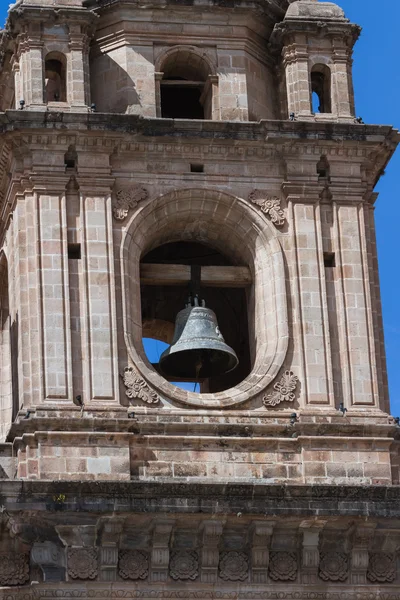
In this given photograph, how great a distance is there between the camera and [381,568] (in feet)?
160

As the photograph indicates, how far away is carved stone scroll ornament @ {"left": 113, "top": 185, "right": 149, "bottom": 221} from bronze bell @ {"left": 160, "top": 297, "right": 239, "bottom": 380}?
6.37 ft

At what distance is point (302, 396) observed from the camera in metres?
50.2

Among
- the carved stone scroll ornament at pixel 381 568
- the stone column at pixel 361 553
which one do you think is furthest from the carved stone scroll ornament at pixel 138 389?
the carved stone scroll ornament at pixel 381 568

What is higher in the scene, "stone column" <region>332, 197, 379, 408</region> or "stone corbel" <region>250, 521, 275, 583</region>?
"stone column" <region>332, 197, 379, 408</region>

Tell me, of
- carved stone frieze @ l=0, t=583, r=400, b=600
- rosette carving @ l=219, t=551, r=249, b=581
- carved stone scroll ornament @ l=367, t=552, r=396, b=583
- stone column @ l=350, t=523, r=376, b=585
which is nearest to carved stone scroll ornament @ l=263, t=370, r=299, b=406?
stone column @ l=350, t=523, r=376, b=585

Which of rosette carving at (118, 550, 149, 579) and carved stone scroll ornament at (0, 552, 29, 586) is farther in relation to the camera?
rosette carving at (118, 550, 149, 579)

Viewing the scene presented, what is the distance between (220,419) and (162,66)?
6709 millimetres

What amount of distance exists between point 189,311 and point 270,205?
86.6 inches

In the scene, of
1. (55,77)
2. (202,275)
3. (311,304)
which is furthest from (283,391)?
(55,77)

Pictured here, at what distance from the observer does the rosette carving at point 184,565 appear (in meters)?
48.1

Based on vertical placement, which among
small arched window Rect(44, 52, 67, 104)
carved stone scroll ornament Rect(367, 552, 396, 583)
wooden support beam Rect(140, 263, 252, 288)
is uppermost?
small arched window Rect(44, 52, 67, 104)

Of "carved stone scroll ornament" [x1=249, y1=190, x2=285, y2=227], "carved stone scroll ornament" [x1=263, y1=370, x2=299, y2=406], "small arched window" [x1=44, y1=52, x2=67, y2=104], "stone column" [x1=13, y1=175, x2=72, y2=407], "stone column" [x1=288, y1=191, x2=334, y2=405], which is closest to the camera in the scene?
"stone column" [x1=13, y1=175, x2=72, y2=407]

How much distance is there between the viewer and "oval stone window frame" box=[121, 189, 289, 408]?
50219 millimetres

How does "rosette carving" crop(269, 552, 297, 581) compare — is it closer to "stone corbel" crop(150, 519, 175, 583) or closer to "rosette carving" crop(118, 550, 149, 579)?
"stone corbel" crop(150, 519, 175, 583)
